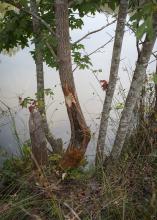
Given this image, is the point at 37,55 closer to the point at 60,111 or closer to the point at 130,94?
the point at 130,94

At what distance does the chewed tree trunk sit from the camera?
321 centimetres

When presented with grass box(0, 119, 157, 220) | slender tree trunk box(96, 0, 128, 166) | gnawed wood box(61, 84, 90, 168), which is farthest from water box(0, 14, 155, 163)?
grass box(0, 119, 157, 220)

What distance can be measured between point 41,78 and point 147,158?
1573 mm

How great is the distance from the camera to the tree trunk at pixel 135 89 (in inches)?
117

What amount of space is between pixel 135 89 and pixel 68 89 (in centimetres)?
54

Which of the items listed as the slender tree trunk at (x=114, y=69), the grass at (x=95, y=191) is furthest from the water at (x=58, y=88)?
the grass at (x=95, y=191)

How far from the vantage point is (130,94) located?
3.13 metres

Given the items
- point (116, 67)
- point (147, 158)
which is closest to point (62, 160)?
point (147, 158)

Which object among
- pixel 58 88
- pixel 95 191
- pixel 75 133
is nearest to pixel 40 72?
pixel 75 133

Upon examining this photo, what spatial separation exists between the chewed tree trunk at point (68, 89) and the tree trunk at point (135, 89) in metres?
0.27

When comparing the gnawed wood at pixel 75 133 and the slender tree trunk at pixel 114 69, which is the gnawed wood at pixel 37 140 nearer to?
the gnawed wood at pixel 75 133

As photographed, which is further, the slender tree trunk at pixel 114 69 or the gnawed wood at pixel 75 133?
the slender tree trunk at pixel 114 69

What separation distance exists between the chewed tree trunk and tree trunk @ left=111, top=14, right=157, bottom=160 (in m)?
0.27

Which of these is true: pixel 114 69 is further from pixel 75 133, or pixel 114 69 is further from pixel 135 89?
pixel 75 133
